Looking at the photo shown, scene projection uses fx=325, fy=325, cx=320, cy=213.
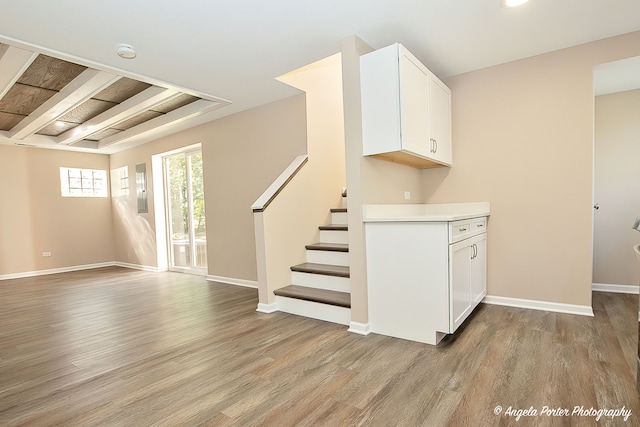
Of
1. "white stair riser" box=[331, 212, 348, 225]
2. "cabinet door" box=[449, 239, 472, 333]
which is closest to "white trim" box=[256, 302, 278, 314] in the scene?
"white stair riser" box=[331, 212, 348, 225]

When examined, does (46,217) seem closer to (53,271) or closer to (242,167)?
(53,271)

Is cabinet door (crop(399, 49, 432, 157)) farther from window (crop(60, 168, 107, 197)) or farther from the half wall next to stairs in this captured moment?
window (crop(60, 168, 107, 197))

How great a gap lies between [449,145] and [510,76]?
0.82m

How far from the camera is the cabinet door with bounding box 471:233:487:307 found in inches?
111

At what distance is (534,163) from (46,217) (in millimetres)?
8101

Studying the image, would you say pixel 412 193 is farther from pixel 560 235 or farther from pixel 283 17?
pixel 283 17

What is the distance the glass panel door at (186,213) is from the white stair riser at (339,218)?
7.91ft

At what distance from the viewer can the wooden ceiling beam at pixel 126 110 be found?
3.87m

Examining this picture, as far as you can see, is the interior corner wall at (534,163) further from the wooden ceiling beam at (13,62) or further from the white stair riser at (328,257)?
the wooden ceiling beam at (13,62)

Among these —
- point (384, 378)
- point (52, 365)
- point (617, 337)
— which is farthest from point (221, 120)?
point (617, 337)

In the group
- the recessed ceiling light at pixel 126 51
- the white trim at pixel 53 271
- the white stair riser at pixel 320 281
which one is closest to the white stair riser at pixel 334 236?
the white stair riser at pixel 320 281

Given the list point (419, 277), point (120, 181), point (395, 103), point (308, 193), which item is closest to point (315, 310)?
point (419, 277)

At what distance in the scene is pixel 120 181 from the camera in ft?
22.8

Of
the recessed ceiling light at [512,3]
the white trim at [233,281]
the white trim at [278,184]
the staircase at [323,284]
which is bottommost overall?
the white trim at [233,281]
